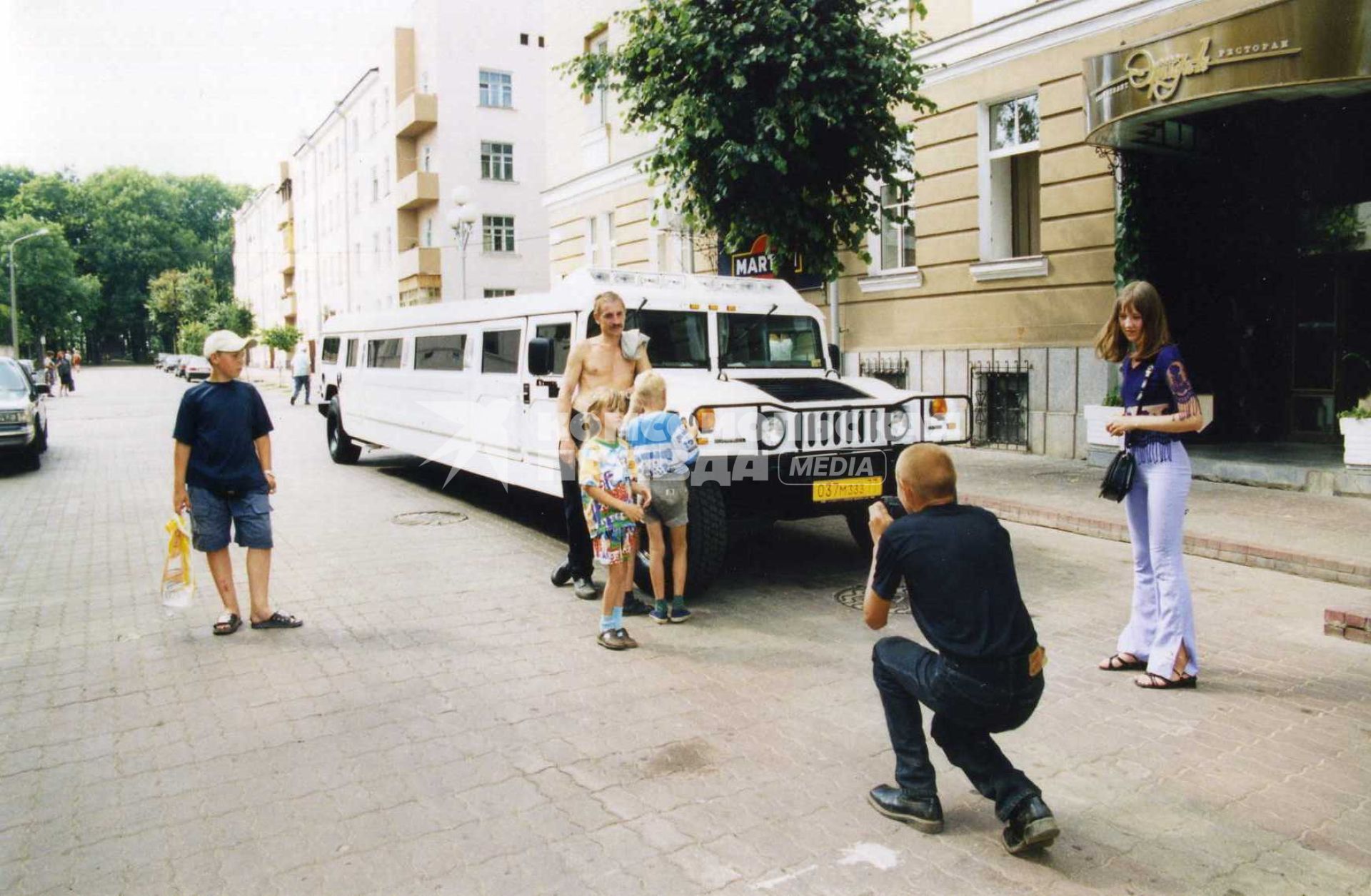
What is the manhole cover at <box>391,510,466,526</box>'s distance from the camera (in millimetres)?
9562

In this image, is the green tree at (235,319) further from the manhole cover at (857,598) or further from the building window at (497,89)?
the manhole cover at (857,598)

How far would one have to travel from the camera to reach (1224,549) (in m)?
7.75

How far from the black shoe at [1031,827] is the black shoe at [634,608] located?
3310 mm

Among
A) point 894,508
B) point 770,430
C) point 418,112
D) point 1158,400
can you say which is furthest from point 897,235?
point 418,112

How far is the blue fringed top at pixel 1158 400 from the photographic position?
4.84m

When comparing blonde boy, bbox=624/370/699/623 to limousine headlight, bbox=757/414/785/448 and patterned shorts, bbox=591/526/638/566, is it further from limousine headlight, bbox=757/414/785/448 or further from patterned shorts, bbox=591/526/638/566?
limousine headlight, bbox=757/414/785/448

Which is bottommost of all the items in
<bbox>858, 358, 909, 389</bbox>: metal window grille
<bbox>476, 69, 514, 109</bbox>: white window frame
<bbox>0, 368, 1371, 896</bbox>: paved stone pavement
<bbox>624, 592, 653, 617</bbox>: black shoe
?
<bbox>0, 368, 1371, 896</bbox>: paved stone pavement

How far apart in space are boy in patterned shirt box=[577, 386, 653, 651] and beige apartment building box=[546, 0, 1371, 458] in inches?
292

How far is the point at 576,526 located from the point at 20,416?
10.9 meters

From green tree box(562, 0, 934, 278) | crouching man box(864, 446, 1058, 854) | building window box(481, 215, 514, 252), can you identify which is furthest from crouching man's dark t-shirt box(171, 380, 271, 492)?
building window box(481, 215, 514, 252)

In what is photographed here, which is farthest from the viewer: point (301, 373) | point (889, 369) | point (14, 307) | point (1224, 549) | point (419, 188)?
point (14, 307)

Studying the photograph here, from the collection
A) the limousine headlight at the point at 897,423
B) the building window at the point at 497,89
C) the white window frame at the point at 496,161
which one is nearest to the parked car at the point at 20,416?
the limousine headlight at the point at 897,423

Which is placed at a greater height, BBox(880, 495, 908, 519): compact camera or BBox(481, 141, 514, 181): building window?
BBox(481, 141, 514, 181): building window

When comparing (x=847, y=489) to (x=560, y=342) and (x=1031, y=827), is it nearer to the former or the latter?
(x=560, y=342)
